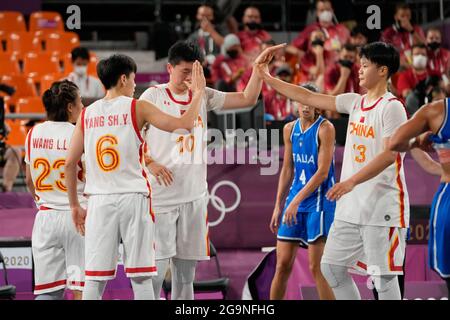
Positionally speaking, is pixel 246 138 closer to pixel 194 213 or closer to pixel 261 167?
pixel 261 167

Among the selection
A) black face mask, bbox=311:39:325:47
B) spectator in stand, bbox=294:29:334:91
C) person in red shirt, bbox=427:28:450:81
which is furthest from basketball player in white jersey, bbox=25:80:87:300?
person in red shirt, bbox=427:28:450:81

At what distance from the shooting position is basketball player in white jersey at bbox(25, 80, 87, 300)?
5.90 metres

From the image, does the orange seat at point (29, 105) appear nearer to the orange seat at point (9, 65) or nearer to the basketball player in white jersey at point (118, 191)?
the orange seat at point (9, 65)

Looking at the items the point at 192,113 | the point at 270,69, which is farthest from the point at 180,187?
the point at 270,69

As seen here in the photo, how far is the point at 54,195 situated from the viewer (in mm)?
5922

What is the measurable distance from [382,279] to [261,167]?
118 inches

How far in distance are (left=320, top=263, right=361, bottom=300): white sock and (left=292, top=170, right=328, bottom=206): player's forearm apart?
3.22 ft

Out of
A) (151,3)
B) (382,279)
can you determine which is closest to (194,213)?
(382,279)

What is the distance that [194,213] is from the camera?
5.81 meters

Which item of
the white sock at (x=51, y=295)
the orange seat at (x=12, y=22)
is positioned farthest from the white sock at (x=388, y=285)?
the orange seat at (x=12, y=22)

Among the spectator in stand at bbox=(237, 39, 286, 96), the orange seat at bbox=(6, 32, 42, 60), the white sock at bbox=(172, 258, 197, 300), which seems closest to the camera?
the white sock at bbox=(172, 258, 197, 300)

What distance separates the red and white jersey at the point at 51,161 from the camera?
19.3ft

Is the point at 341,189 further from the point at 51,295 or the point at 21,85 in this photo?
the point at 21,85

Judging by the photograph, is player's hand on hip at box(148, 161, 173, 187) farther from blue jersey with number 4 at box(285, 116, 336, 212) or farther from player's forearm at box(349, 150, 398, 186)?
blue jersey with number 4 at box(285, 116, 336, 212)
